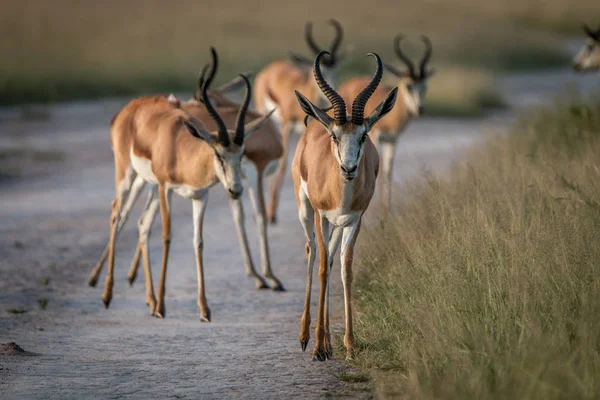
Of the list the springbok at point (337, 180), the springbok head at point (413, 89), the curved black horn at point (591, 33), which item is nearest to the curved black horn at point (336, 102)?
the springbok at point (337, 180)

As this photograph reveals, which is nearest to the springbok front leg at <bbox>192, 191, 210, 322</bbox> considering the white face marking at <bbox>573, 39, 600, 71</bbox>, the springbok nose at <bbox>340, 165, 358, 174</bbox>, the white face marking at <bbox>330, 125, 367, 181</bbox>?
the white face marking at <bbox>330, 125, 367, 181</bbox>

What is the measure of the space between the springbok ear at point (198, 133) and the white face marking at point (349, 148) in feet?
7.31

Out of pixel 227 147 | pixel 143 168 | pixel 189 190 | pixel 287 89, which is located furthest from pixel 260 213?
pixel 287 89

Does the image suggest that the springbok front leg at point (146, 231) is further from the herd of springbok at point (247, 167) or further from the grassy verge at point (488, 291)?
the grassy verge at point (488, 291)

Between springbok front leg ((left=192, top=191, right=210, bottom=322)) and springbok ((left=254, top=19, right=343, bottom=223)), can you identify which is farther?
springbok ((left=254, top=19, right=343, bottom=223))

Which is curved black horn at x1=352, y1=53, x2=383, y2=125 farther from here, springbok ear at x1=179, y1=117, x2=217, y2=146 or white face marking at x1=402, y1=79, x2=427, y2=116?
white face marking at x1=402, y1=79, x2=427, y2=116

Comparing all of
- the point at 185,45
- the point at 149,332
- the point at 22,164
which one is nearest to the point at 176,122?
the point at 149,332

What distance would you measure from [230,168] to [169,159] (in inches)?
41.2

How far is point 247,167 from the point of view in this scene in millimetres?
11516

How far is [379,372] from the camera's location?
23.8 feet

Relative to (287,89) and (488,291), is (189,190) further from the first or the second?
(287,89)

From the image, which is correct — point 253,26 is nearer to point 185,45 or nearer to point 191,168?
point 185,45

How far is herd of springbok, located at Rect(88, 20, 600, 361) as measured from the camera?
792 cm

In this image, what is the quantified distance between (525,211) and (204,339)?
2980 mm
